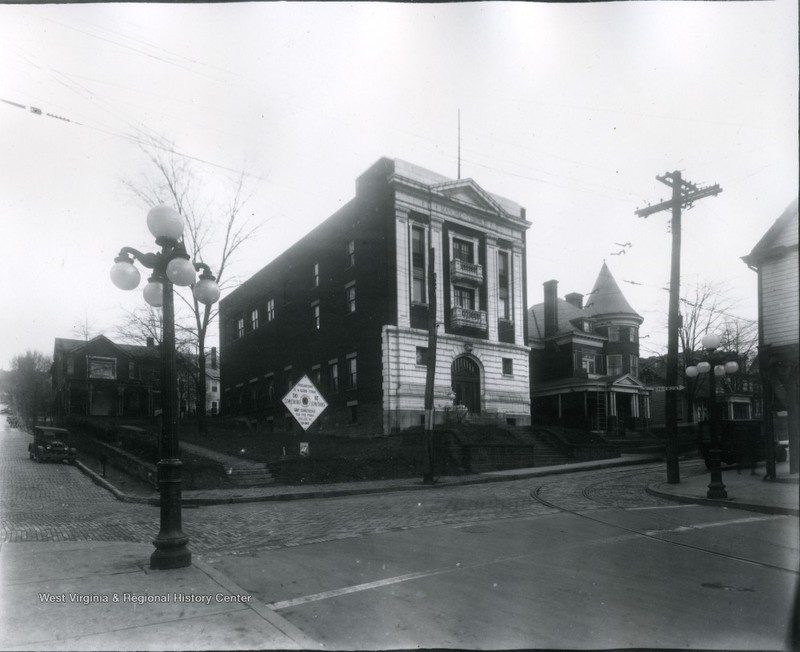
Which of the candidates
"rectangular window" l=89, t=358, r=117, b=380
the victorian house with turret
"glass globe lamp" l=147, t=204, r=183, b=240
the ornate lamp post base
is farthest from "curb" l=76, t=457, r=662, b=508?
the victorian house with turret

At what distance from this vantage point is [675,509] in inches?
465

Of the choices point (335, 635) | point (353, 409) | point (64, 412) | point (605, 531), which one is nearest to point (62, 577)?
point (335, 635)

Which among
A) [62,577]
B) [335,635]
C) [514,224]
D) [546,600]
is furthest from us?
[514,224]

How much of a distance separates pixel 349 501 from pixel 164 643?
10.2 meters

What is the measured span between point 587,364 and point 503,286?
Result: 15456 mm

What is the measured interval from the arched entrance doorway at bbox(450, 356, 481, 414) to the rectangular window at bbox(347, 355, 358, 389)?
4.58 metres

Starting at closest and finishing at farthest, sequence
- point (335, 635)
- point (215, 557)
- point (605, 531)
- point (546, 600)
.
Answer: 1. point (335, 635)
2. point (546, 600)
3. point (215, 557)
4. point (605, 531)

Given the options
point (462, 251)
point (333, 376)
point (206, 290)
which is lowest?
point (333, 376)

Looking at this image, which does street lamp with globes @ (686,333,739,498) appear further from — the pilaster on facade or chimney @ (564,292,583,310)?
chimney @ (564,292,583,310)

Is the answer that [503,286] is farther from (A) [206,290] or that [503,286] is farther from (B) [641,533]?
(A) [206,290]

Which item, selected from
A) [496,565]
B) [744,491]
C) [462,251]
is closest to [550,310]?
[462,251]

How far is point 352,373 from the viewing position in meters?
30.1

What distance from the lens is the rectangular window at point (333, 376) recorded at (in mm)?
31406

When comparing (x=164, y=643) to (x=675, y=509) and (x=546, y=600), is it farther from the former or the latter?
(x=675, y=509)
